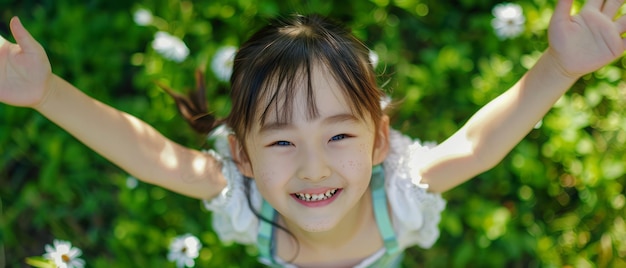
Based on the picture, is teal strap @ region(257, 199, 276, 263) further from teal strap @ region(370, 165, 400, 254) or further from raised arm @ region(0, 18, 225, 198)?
teal strap @ region(370, 165, 400, 254)

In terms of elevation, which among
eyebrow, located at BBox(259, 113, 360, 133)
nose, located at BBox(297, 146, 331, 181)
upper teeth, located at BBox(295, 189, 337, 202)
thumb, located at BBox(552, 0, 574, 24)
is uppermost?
thumb, located at BBox(552, 0, 574, 24)

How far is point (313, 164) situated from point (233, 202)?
1.21 feet

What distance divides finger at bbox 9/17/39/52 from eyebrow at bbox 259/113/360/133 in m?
0.44

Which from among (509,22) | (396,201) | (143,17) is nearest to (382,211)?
(396,201)

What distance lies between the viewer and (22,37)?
1.49 meters

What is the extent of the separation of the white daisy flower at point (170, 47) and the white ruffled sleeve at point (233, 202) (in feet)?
→ 1.31

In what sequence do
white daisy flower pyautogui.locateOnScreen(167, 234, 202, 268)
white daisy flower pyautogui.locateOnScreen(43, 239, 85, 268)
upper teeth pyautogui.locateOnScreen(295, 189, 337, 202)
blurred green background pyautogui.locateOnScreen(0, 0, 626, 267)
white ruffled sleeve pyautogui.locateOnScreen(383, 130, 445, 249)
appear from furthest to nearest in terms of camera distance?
blurred green background pyautogui.locateOnScreen(0, 0, 626, 267)
white daisy flower pyautogui.locateOnScreen(167, 234, 202, 268)
white daisy flower pyautogui.locateOnScreen(43, 239, 85, 268)
white ruffled sleeve pyautogui.locateOnScreen(383, 130, 445, 249)
upper teeth pyautogui.locateOnScreen(295, 189, 337, 202)

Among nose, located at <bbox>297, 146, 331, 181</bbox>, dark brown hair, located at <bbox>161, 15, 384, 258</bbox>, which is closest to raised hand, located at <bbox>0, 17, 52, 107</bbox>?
dark brown hair, located at <bbox>161, 15, 384, 258</bbox>

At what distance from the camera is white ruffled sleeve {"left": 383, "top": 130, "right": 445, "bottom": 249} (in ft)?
5.87

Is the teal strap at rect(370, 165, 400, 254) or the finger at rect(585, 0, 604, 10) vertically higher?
the finger at rect(585, 0, 604, 10)

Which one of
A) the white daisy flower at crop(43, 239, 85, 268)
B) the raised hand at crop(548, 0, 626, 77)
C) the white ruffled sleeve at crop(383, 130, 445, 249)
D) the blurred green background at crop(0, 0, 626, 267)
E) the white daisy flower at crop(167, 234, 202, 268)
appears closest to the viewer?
the raised hand at crop(548, 0, 626, 77)

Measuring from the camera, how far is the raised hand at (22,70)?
1509 mm

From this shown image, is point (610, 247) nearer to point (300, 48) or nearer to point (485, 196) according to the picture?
point (485, 196)

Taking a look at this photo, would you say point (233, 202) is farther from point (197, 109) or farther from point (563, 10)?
point (563, 10)
